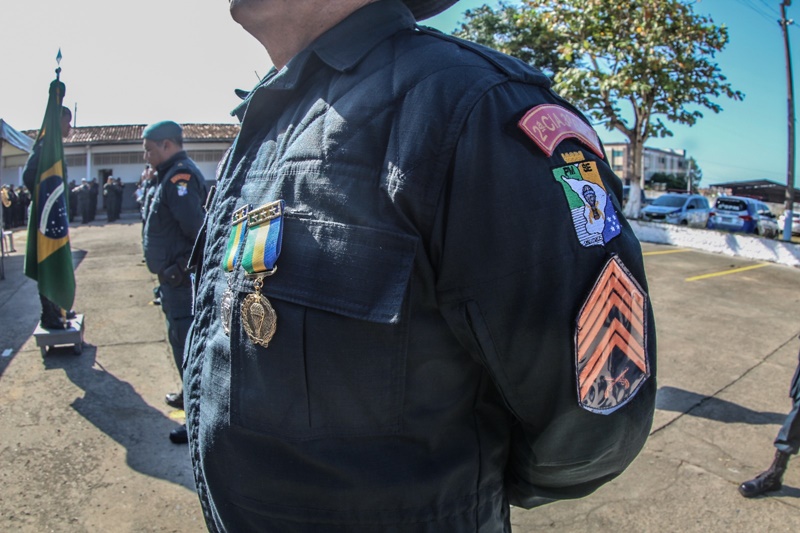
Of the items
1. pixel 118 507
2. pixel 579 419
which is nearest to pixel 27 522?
pixel 118 507

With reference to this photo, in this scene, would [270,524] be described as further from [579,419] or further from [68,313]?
[68,313]

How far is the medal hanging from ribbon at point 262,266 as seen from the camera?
1.00 meters

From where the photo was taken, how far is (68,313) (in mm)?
5992

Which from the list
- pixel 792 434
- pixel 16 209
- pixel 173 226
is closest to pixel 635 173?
pixel 792 434

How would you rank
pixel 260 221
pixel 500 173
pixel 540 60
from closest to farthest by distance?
1. pixel 500 173
2. pixel 260 221
3. pixel 540 60

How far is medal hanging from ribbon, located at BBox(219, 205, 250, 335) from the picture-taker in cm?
107

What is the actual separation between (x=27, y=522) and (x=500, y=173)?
319 centimetres

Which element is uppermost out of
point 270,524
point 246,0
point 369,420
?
point 246,0

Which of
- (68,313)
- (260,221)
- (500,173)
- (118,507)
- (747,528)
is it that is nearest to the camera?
(500,173)

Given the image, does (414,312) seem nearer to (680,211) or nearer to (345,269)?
(345,269)

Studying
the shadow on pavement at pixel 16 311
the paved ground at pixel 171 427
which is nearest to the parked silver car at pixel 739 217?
the paved ground at pixel 171 427

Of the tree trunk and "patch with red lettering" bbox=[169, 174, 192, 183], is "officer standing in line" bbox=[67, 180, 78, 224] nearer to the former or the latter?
the tree trunk

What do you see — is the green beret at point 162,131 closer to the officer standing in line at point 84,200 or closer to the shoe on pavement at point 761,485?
the shoe on pavement at point 761,485

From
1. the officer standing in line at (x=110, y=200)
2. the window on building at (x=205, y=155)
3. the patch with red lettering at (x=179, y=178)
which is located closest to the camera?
the patch with red lettering at (x=179, y=178)
